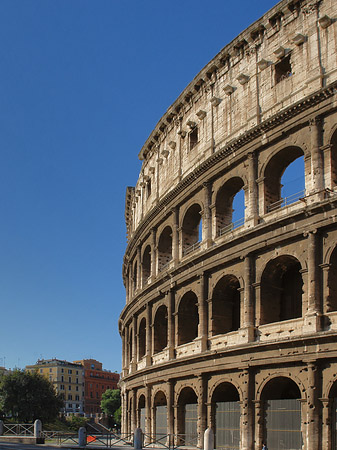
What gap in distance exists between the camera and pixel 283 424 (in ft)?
65.1

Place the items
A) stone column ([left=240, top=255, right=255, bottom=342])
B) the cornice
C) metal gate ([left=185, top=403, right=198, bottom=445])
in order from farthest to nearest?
metal gate ([left=185, top=403, right=198, bottom=445])
stone column ([left=240, top=255, right=255, bottom=342])
the cornice

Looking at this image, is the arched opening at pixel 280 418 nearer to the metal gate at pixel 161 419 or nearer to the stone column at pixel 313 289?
the stone column at pixel 313 289

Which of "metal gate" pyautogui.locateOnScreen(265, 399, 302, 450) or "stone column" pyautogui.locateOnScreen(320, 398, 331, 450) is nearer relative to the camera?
"stone column" pyautogui.locateOnScreen(320, 398, 331, 450)

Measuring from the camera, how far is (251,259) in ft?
72.7

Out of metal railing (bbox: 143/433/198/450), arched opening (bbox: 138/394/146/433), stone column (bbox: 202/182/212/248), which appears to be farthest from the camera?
arched opening (bbox: 138/394/146/433)

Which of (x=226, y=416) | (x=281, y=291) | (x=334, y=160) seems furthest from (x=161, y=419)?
(x=334, y=160)

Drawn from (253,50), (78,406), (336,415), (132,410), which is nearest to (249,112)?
(253,50)

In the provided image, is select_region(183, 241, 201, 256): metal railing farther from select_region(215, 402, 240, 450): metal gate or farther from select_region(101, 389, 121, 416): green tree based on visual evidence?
select_region(101, 389, 121, 416): green tree

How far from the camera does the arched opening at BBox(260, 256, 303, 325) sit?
21594mm

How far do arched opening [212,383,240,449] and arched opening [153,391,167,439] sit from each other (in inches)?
148

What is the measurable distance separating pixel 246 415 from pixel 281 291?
4.36 meters

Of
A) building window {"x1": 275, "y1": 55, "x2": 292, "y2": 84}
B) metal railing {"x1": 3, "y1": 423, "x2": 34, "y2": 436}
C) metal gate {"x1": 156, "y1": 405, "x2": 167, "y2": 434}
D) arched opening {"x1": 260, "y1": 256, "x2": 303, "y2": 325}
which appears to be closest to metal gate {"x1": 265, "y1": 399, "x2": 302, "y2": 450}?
arched opening {"x1": 260, "y1": 256, "x2": 303, "y2": 325}

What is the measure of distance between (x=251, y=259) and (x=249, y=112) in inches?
226

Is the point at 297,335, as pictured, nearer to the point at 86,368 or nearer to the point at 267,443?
the point at 267,443
